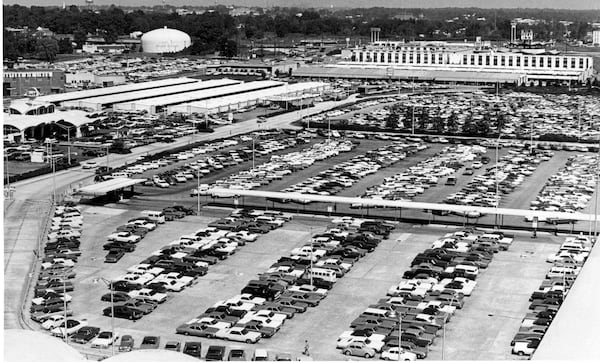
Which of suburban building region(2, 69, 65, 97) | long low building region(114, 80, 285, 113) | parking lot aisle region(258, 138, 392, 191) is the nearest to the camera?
parking lot aisle region(258, 138, 392, 191)

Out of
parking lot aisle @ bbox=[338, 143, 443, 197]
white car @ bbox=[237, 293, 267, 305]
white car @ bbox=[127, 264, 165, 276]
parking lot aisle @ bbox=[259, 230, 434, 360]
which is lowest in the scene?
parking lot aisle @ bbox=[259, 230, 434, 360]

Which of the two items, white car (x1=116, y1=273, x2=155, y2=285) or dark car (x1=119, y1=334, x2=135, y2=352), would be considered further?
white car (x1=116, y1=273, x2=155, y2=285)

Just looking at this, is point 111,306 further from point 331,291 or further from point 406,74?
point 406,74

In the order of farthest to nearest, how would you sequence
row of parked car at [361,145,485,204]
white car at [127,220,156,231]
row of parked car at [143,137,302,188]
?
row of parked car at [143,137,302,188] → row of parked car at [361,145,485,204] → white car at [127,220,156,231]

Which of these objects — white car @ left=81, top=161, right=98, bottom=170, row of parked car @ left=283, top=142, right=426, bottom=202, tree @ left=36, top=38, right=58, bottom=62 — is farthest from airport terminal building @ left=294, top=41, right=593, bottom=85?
white car @ left=81, top=161, right=98, bottom=170

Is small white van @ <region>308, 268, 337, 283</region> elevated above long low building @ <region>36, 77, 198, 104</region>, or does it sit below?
below

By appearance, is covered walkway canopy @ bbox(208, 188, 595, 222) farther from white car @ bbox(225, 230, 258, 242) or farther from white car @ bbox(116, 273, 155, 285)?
white car @ bbox(116, 273, 155, 285)

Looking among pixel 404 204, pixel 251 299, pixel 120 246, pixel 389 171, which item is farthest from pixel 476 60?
pixel 251 299

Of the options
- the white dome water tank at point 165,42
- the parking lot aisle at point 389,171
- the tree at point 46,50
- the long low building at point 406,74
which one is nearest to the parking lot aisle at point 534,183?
the parking lot aisle at point 389,171

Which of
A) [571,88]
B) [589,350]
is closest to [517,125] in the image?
[571,88]

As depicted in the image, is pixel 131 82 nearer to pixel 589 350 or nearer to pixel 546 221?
pixel 546 221
